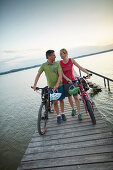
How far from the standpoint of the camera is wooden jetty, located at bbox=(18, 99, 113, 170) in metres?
1.89

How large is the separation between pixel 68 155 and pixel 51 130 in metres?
1.06

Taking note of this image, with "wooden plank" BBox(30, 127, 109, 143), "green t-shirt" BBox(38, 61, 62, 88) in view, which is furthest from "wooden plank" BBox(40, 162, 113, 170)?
"green t-shirt" BBox(38, 61, 62, 88)

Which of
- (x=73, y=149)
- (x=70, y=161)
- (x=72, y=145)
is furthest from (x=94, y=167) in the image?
(x=72, y=145)

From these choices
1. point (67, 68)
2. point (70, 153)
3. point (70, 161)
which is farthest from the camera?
point (67, 68)

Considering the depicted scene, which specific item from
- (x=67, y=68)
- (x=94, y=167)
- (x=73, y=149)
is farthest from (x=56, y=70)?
(x=94, y=167)

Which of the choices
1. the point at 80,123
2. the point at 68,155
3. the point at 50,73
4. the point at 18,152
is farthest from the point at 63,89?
the point at 18,152

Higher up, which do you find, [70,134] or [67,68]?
[67,68]

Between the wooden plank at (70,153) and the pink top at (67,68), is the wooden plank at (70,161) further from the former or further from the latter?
the pink top at (67,68)

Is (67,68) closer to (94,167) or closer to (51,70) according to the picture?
(51,70)

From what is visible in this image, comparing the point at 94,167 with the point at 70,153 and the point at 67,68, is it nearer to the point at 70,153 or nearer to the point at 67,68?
the point at 70,153

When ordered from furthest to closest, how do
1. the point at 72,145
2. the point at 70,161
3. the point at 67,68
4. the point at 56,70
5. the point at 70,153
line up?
the point at 67,68, the point at 56,70, the point at 72,145, the point at 70,153, the point at 70,161

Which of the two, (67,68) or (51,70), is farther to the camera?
(67,68)

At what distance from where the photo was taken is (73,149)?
223cm

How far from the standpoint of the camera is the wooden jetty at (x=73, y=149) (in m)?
1.89
